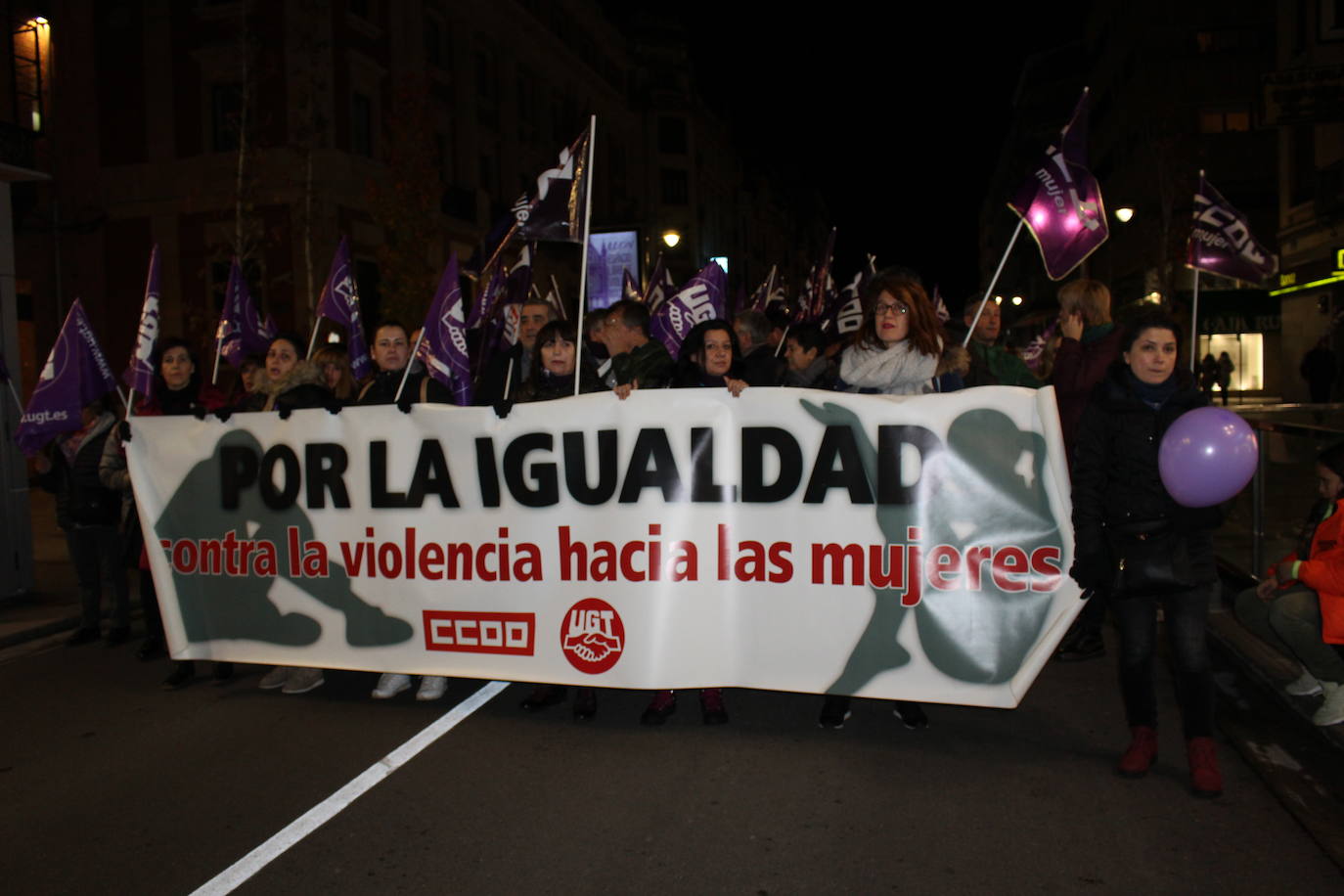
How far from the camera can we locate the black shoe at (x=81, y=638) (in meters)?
7.35

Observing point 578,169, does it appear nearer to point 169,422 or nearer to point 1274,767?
point 169,422

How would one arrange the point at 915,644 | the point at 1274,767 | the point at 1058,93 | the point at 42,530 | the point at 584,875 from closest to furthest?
1. the point at 584,875
2. the point at 1274,767
3. the point at 915,644
4. the point at 42,530
5. the point at 1058,93

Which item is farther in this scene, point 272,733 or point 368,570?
point 368,570

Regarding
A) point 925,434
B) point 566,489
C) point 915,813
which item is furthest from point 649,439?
point 915,813

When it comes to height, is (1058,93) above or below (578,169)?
above

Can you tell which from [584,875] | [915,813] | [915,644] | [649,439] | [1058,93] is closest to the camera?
[584,875]

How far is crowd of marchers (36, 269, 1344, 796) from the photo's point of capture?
4266 millimetres

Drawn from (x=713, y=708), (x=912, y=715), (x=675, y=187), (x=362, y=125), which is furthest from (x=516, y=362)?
(x=675, y=187)

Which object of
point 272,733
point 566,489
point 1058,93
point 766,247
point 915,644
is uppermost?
point 1058,93

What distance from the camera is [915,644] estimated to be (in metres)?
4.84

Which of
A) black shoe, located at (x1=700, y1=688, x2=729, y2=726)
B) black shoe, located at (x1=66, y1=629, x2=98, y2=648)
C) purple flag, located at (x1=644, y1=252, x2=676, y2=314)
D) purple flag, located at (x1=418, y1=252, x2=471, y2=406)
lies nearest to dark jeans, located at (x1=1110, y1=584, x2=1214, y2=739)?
black shoe, located at (x1=700, y1=688, x2=729, y2=726)

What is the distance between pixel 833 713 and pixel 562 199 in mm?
3305

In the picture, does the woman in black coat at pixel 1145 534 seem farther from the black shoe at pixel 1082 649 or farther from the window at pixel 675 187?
the window at pixel 675 187

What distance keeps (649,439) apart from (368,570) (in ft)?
5.45
